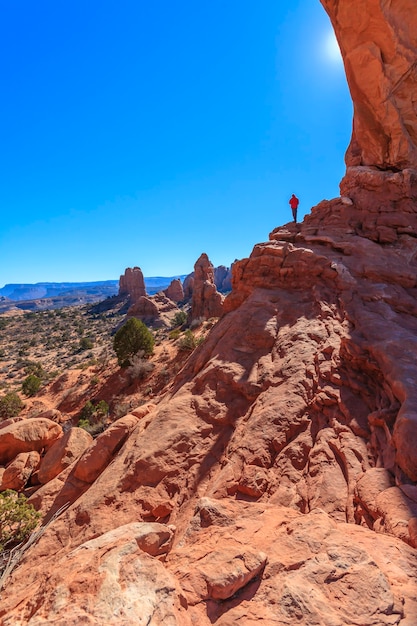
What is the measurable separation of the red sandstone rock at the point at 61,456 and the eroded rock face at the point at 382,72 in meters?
16.9

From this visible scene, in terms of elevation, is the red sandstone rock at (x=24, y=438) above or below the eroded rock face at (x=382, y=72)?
below

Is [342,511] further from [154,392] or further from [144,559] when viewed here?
[154,392]

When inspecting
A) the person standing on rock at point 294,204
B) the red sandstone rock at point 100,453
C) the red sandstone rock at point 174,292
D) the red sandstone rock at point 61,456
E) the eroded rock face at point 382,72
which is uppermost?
the eroded rock face at point 382,72

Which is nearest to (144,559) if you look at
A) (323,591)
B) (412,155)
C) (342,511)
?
(323,591)

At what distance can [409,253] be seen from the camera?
10531mm

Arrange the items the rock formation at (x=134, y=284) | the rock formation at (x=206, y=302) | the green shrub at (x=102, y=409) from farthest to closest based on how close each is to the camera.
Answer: the rock formation at (x=134, y=284), the rock formation at (x=206, y=302), the green shrub at (x=102, y=409)

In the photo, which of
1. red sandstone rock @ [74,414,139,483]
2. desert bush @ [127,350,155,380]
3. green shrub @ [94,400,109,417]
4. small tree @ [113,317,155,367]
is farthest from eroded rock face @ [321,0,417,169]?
green shrub @ [94,400,109,417]

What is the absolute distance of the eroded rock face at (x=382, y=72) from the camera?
12.2 m

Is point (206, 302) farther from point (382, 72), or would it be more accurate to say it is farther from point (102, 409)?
point (382, 72)

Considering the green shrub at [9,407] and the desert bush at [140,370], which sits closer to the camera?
the green shrub at [9,407]

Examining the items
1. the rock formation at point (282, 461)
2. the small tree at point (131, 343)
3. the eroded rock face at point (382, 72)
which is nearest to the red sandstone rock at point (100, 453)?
the rock formation at point (282, 461)

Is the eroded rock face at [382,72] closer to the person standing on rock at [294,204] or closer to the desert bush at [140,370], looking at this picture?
the person standing on rock at [294,204]

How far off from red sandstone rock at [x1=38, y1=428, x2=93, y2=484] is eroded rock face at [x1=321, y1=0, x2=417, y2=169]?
16935 mm

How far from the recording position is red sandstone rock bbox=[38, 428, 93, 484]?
1050 cm
